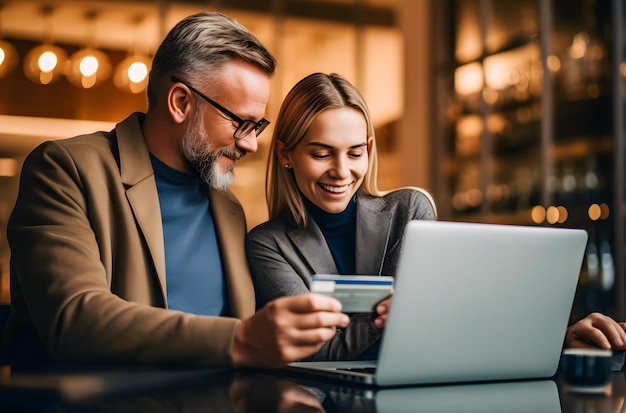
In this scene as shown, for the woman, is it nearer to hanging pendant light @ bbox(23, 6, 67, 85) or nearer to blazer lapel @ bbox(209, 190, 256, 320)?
blazer lapel @ bbox(209, 190, 256, 320)

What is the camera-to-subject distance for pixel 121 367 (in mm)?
1215

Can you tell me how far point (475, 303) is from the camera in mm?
1108

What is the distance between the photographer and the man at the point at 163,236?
1192 millimetres

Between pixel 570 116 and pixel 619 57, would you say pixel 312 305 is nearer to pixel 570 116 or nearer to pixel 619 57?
pixel 619 57

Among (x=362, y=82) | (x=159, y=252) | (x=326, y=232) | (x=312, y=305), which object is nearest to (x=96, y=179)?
(x=159, y=252)

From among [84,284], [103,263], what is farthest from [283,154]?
[84,284]

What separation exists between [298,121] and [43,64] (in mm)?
4643

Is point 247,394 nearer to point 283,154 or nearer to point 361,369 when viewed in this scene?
point 361,369

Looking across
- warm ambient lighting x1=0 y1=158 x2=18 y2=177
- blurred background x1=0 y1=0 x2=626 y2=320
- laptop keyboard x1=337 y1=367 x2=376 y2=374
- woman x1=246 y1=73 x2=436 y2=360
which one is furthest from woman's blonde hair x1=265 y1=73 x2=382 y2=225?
warm ambient lighting x1=0 y1=158 x2=18 y2=177

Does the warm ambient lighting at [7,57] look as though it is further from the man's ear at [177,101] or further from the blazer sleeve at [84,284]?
the blazer sleeve at [84,284]

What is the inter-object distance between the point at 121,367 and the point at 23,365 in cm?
19

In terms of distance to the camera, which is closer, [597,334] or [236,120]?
[597,334]

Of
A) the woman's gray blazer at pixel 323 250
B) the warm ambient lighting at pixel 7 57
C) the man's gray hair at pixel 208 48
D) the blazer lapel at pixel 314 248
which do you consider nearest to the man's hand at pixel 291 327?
the woman's gray blazer at pixel 323 250

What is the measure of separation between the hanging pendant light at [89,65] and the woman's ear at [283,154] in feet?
15.0
